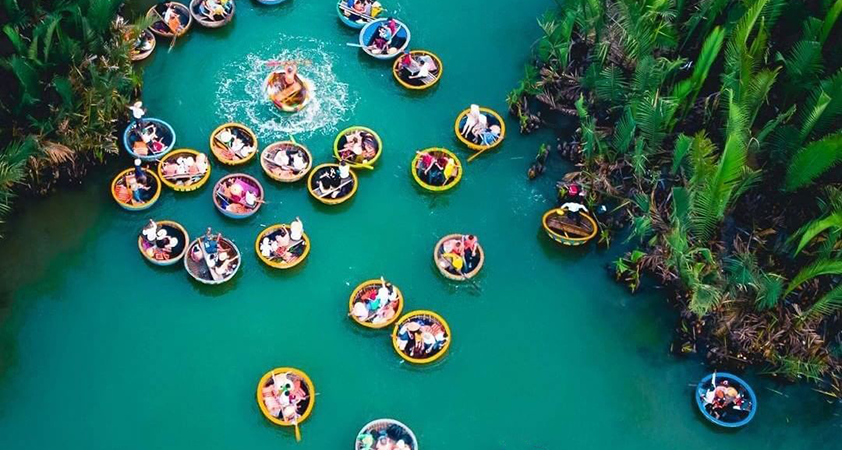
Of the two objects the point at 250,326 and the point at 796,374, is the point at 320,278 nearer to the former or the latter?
the point at 250,326

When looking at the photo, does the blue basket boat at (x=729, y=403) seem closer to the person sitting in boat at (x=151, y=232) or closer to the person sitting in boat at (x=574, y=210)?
the person sitting in boat at (x=574, y=210)

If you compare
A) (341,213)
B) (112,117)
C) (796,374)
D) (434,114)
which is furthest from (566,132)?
(112,117)

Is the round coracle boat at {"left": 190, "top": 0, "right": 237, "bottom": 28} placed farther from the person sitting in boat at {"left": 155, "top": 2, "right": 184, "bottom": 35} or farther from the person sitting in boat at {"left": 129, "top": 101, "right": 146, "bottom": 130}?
the person sitting in boat at {"left": 129, "top": 101, "right": 146, "bottom": 130}

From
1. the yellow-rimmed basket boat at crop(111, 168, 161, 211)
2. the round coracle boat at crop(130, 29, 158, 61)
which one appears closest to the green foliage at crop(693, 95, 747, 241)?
the yellow-rimmed basket boat at crop(111, 168, 161, 211)

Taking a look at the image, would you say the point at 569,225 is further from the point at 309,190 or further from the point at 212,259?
the point at 212,259

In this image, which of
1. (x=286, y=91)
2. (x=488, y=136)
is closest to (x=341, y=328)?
(x=488, y=136)
